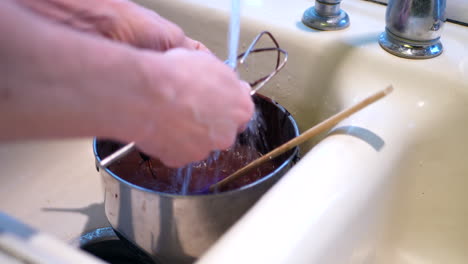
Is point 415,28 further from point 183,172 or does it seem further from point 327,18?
point 183,172

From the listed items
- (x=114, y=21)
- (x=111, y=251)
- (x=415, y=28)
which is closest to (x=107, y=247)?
(x=111, y=251)

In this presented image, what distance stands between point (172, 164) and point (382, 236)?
0.68ft

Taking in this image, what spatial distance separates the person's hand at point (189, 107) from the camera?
252mm

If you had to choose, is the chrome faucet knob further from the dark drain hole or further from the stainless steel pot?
the dark drain hole

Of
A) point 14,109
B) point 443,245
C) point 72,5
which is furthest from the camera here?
point 443,245

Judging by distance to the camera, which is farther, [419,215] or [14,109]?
[419,215]

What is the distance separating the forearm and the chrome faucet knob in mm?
291

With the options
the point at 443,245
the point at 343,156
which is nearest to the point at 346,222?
the point at 343,156

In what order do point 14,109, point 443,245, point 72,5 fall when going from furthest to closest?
point 443,245
point 72,5
point 14,109

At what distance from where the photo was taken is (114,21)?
0.34 metres

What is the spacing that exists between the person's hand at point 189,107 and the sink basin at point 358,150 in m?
0.05

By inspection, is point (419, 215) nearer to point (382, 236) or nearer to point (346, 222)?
point (382, 236)

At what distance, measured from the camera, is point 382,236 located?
403 millimetres

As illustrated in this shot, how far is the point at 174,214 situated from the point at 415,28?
0.90ft
